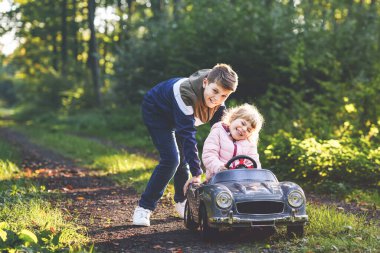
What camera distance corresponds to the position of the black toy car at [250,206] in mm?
4258

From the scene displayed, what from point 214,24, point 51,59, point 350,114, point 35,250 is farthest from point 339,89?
point 51,59

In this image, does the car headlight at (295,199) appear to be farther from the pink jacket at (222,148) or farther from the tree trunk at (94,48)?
the tree trunk at (94,48)

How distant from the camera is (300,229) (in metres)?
4.46

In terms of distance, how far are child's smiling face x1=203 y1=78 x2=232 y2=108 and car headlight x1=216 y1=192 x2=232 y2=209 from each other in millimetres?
1033

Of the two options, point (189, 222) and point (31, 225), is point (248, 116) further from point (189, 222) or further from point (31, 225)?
point (31, 225)

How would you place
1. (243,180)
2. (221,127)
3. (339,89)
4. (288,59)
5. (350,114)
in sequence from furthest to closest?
(288,59), (339,89), (350,114), (221,127), (243,180)

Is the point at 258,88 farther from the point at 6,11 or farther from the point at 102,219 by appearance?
the point at 6,11

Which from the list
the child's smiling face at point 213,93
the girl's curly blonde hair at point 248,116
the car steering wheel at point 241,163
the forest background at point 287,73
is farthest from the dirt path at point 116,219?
the forest background at point 287,73

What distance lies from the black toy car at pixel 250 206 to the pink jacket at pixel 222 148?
0.45m

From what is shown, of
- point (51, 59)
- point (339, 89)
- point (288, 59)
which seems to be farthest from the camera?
point (51, 59)

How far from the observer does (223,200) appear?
429 cm

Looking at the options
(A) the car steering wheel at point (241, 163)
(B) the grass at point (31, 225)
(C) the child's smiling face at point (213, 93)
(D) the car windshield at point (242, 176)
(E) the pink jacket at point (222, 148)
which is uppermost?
(C) the child's smiling face at point (213, 93)

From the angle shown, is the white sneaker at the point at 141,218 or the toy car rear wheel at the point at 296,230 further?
the white sneaker at the point at 141,218

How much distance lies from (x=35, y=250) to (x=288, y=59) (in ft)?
36.4
